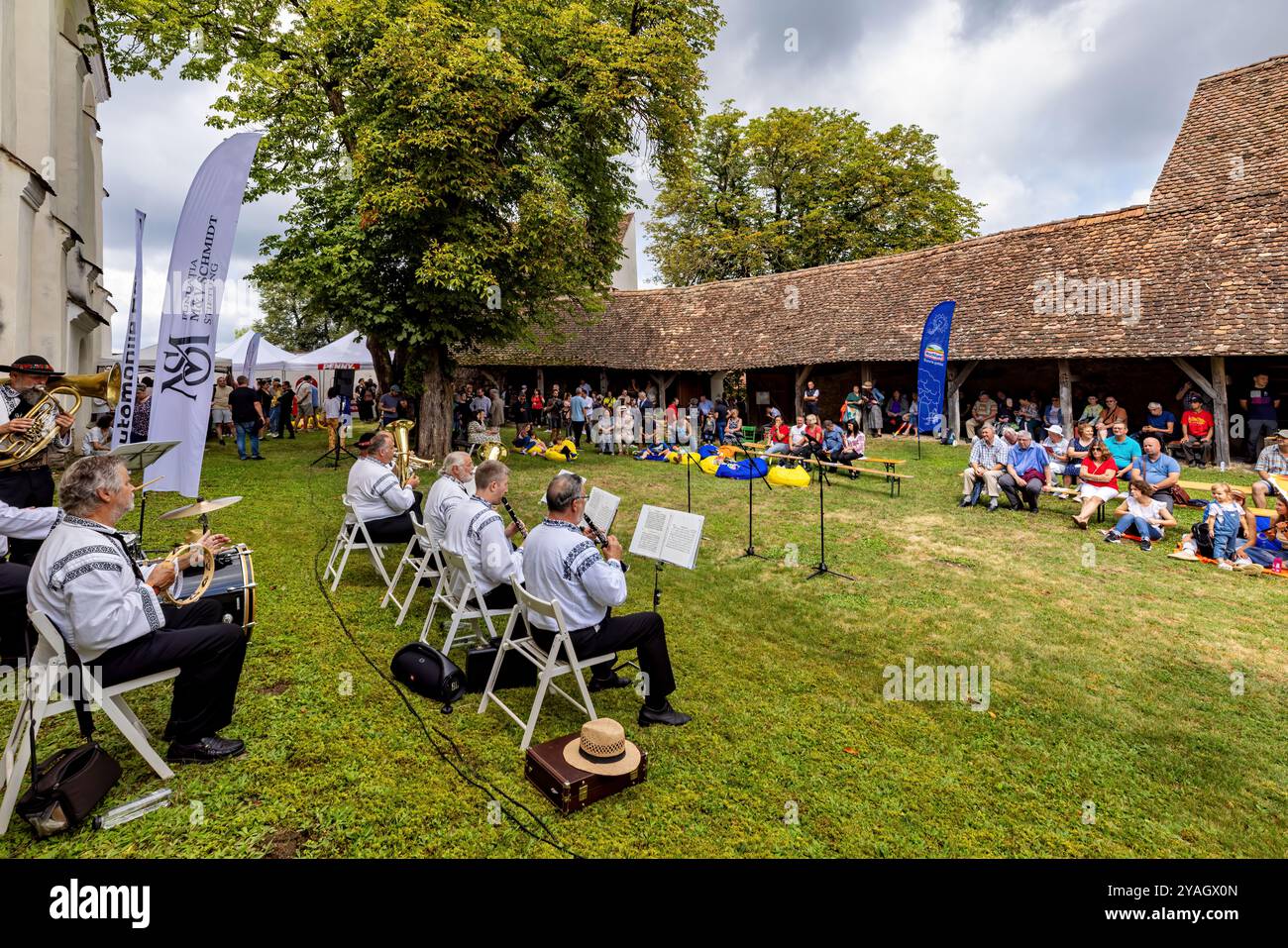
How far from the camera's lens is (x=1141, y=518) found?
911 centimetres

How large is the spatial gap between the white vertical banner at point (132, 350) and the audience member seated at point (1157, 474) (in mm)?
14193

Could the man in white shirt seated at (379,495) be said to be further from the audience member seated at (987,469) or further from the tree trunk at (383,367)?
the tree trunk at (383,367)

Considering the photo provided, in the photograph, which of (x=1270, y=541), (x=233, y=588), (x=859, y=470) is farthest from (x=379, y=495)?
(x=1270, y=541)

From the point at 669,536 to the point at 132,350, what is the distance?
822cm

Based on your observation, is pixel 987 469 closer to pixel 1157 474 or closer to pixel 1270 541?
pixel 1157 474

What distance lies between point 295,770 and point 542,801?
4.76 ft

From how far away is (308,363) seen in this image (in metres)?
22.6

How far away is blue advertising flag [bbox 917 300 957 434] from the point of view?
15.7 metres

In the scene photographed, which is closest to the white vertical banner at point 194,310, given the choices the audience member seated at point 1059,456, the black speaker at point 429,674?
the black speaker at point 429,674

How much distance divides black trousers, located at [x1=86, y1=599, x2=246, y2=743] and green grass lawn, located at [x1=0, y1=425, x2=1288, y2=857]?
28cm

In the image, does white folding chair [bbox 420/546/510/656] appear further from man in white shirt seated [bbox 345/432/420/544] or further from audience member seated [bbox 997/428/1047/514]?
audience member seated [bbox 997/428/1047/514]

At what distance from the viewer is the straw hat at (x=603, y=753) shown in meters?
3.53

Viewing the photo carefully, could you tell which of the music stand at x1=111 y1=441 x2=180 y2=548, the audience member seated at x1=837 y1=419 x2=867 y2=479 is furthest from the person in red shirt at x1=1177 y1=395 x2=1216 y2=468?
the music stand at x1=111 y1=441 x2=180 y2=548
